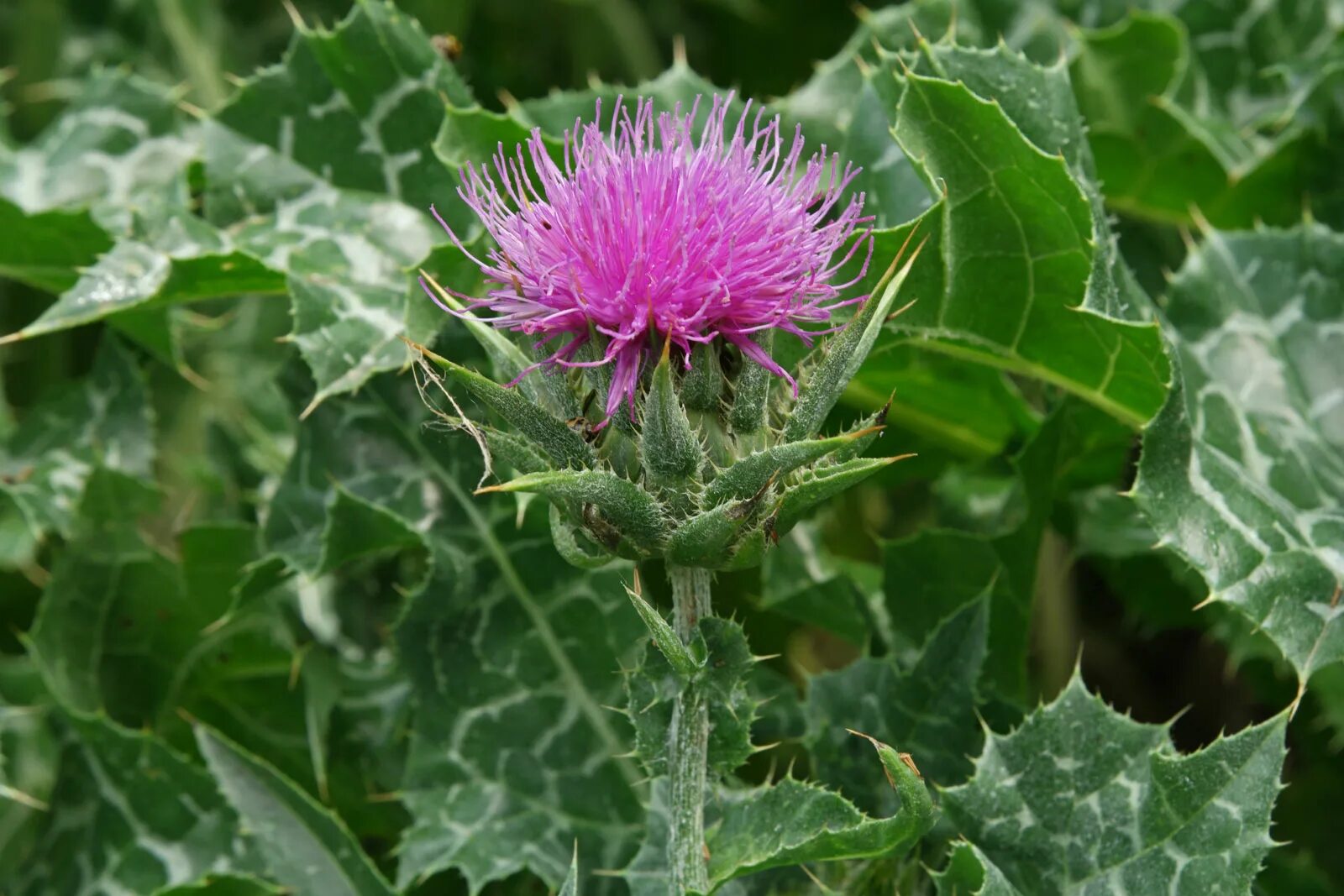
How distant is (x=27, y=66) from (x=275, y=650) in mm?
2048

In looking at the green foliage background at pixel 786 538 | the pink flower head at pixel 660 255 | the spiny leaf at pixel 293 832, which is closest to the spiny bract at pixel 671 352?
the pink flower head at pixel 660 255

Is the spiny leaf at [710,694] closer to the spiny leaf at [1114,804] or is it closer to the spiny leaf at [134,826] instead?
the spiny leaf at [1114,804]

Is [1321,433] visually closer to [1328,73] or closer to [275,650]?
[1328,73]

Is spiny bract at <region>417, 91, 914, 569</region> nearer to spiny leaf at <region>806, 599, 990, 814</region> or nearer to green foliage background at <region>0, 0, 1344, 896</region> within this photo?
green foliage background at <region>0, 0, 1344, 896</region>

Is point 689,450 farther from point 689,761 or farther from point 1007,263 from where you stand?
point 1007,263

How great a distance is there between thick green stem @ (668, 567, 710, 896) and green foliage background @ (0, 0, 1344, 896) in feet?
0.18

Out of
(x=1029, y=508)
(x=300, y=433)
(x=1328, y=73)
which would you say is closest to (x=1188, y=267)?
(x=1029, y=508)

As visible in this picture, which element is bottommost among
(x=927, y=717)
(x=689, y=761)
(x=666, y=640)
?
(x=927, y=717)

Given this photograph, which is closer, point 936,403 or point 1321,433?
point 1321,433

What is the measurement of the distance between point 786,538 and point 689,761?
0.83m

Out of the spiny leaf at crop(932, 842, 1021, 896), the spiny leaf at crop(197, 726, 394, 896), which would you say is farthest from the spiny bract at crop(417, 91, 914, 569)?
the spiny leaf at crop(197, 726, 394, 896)

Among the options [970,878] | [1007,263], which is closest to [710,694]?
[970,878]

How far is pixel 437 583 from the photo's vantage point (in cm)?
206

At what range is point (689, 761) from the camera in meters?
1.46
